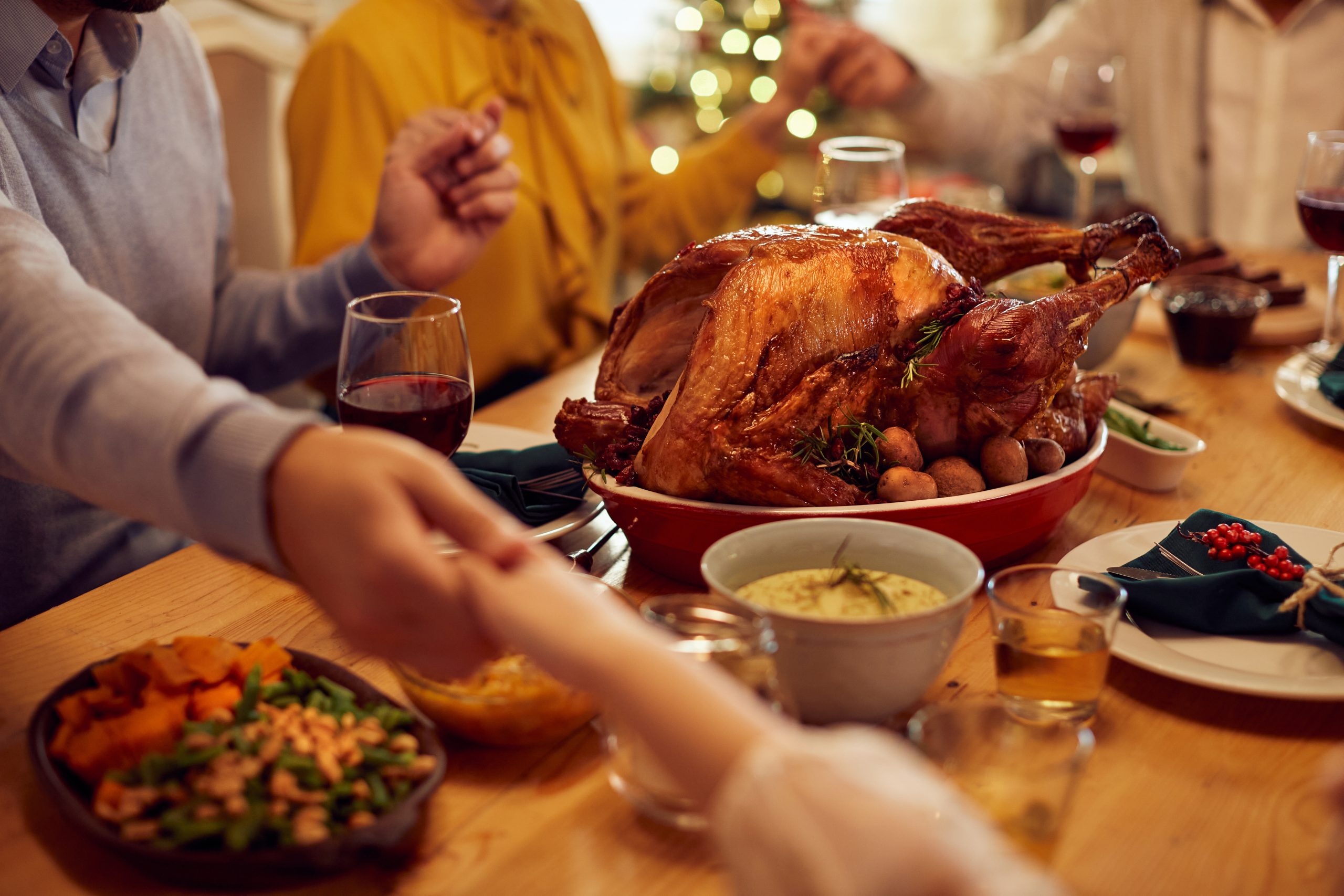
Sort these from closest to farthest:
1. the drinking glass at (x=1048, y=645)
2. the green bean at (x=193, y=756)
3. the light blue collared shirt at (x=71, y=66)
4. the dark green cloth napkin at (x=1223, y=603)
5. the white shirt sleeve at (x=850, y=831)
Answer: the white shirt sleeve at (x=850, y=831), the green bean at (x=193, y=756), the drinking glass at (x=1048, y=645), the dark green cloth napkin at (x=1223, y=603), the light blue collared shirt at (x=71, y=66)

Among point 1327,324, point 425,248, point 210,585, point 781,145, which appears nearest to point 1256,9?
point 781,145

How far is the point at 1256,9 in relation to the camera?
2.95 m

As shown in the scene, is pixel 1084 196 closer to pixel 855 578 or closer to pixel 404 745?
pixel 855 578

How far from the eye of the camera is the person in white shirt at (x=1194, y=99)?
2.95 meters

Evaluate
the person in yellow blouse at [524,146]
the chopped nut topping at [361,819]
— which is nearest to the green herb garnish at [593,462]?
the chopped nut topping at [361,819]

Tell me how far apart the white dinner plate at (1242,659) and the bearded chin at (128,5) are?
4.28 feet

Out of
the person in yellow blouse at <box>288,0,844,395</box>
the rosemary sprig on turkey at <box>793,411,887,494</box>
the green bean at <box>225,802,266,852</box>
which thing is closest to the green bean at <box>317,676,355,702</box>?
the green bean at <box>225,802,266,852</box>

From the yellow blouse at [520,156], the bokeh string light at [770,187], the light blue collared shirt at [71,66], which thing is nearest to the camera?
the light blue collared shirt at [71,66]

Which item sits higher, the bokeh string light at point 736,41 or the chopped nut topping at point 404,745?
the bokeh string light at point 736,41

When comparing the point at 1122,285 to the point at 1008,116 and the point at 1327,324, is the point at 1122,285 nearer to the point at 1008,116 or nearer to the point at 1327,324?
the point at 1327,324

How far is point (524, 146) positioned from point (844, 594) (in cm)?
171

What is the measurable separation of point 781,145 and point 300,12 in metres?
1.38

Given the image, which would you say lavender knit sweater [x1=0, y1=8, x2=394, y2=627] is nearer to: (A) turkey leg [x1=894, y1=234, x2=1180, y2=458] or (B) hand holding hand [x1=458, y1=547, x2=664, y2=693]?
(B) hand holding hand [x1=458, y1=547, x2=664, y2=693]

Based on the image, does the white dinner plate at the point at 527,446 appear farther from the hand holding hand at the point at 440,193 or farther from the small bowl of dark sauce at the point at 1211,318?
the small bowl of dark sauce at the point at 1211,318
